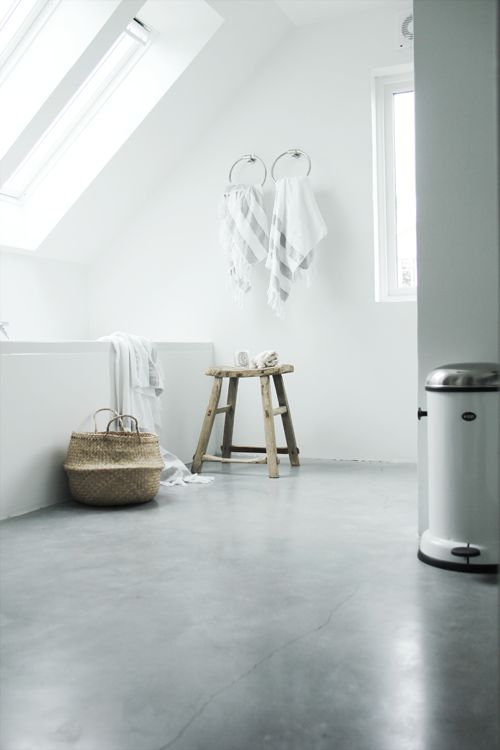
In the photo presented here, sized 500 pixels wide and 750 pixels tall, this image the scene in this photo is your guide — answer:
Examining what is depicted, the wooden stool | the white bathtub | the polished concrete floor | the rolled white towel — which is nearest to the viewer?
the polished concrete floor

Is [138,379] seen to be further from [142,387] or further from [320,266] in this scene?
[320,266]

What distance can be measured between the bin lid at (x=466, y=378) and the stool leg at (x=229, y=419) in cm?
201

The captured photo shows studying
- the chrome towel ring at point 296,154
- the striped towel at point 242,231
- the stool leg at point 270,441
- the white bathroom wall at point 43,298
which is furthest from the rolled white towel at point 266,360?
the white bathroom wall at point 43,298

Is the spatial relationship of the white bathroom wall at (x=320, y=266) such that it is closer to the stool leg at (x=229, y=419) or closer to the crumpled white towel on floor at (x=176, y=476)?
the stool leg at (x=229, y=419)

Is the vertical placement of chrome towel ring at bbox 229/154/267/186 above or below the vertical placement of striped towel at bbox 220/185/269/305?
above

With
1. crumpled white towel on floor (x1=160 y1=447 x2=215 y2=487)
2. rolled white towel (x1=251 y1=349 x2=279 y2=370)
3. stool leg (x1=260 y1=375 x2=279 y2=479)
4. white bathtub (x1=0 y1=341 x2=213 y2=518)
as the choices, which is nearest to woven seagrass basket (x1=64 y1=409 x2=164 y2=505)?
white bathtub (x1=0 y1=341 x2=213 y2=518)

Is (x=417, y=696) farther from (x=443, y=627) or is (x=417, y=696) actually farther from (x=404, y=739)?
(x=443, y=627)

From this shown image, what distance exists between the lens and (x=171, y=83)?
402 cm

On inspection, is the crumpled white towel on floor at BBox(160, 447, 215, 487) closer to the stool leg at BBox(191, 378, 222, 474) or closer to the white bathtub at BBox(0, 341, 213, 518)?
→ the stool leg at BBox(191, 378, 222, 474)

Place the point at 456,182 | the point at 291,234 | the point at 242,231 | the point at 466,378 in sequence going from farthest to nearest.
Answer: the point at 242,231 → the point at 291,234 → the point at 456,182 → the point at 466,378

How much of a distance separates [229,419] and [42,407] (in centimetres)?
124

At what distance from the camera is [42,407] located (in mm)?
3158

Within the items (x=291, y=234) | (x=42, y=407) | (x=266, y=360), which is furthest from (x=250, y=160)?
(x=42, y=407)

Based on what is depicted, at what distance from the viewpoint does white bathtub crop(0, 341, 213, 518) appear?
9.79 ft
